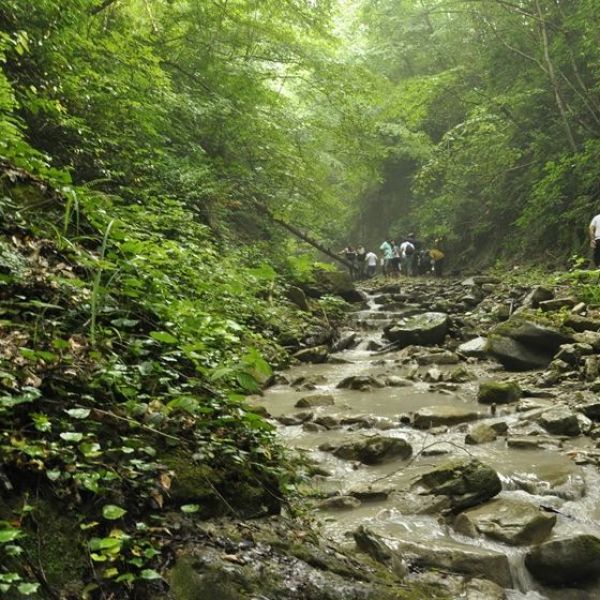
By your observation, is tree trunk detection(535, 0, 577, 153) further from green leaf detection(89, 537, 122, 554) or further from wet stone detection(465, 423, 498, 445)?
green leaf detection(89, 537, 122, 554)

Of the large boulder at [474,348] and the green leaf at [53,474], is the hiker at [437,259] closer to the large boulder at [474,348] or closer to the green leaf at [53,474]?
the large boulder at [474,348]

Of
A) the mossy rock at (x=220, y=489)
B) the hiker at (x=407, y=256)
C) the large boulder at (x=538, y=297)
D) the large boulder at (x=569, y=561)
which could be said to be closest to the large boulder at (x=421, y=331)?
the large boulder at (x=538, y=297)

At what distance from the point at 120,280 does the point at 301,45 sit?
9.98m

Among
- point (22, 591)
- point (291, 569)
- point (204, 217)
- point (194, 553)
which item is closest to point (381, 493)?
point (291, 569)

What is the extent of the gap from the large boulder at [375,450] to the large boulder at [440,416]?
0.89 m

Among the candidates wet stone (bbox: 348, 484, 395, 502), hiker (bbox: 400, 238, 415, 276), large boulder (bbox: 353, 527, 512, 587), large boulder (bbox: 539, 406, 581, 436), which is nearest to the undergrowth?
large boulder (bbox: 353, 527, 512, 587)

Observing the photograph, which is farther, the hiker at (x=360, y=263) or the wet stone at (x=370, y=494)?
the hiker at (x=360, y=263)

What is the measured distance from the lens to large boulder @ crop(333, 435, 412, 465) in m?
4.98

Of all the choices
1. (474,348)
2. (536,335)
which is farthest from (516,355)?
(474,348)

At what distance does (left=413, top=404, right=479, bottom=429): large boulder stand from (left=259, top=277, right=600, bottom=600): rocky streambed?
2 cm

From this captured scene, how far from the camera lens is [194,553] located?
2.03 meters

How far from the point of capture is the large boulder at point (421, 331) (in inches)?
432

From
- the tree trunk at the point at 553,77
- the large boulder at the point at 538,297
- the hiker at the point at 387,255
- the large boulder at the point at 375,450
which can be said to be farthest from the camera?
the hiker at the point at 387,255

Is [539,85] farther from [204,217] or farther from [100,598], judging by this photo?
[100,598]
